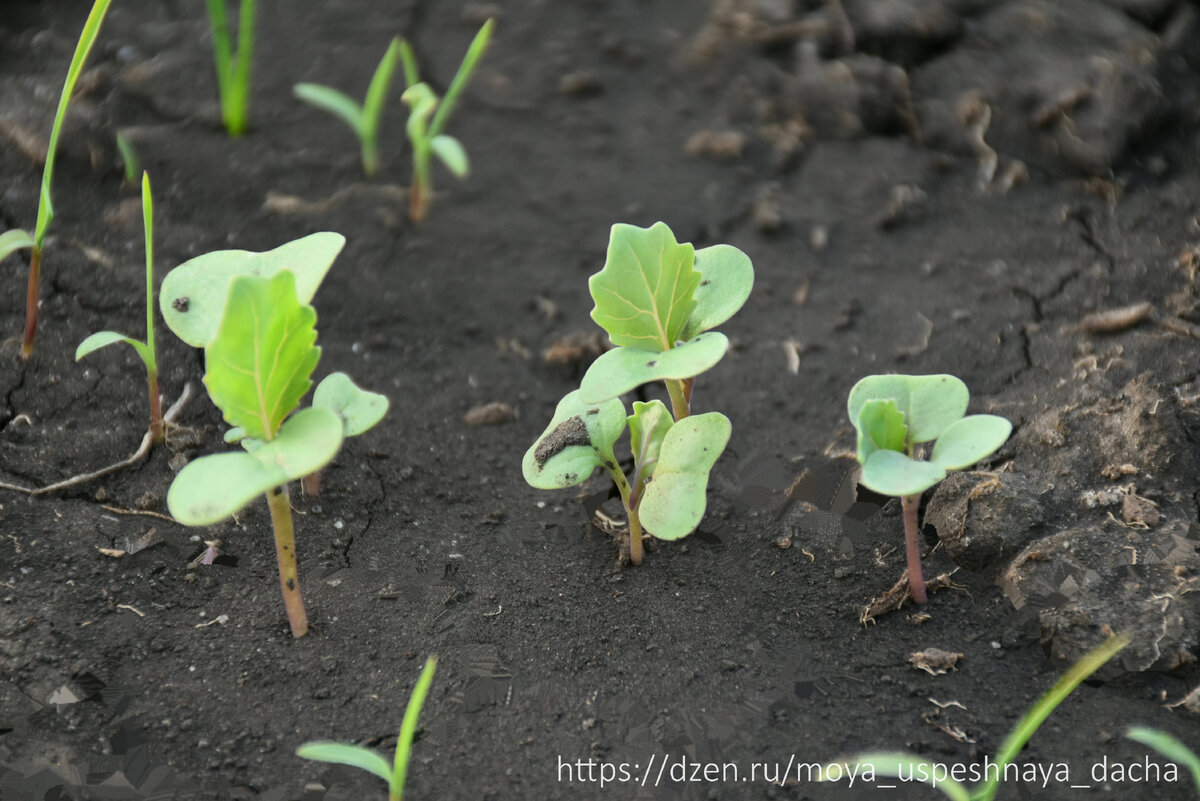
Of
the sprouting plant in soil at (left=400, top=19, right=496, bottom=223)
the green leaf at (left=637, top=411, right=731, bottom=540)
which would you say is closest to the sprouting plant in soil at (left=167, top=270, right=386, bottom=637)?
the green leaf at (left=637, top=411, right=731, bottom=540)

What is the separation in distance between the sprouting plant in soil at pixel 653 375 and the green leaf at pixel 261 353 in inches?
13.3

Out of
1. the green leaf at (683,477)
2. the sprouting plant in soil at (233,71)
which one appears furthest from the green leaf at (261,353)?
the sprouting plant in soil at (233,71)

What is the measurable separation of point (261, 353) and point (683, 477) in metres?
0.56

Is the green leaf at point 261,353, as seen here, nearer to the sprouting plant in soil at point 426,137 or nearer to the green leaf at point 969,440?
the green leaf at point 969,440

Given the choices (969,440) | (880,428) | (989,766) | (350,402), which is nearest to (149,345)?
(350,402)

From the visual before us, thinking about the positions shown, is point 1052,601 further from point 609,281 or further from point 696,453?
point 609,281

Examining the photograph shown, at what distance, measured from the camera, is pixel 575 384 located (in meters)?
1.85

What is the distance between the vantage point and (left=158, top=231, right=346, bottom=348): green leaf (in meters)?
1.21

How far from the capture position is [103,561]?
56.1 inches

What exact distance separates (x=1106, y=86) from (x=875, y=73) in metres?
0.49

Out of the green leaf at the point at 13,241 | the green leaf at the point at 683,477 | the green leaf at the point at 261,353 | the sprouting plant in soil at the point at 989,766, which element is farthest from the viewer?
the green leaf at the point at 13,241

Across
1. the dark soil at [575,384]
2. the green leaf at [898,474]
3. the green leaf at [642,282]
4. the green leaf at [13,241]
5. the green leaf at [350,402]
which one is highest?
the green leaf at [642,282]

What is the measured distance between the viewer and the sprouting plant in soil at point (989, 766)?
3.06ft

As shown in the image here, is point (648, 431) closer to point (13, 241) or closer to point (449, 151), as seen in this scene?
point (449, 151)
